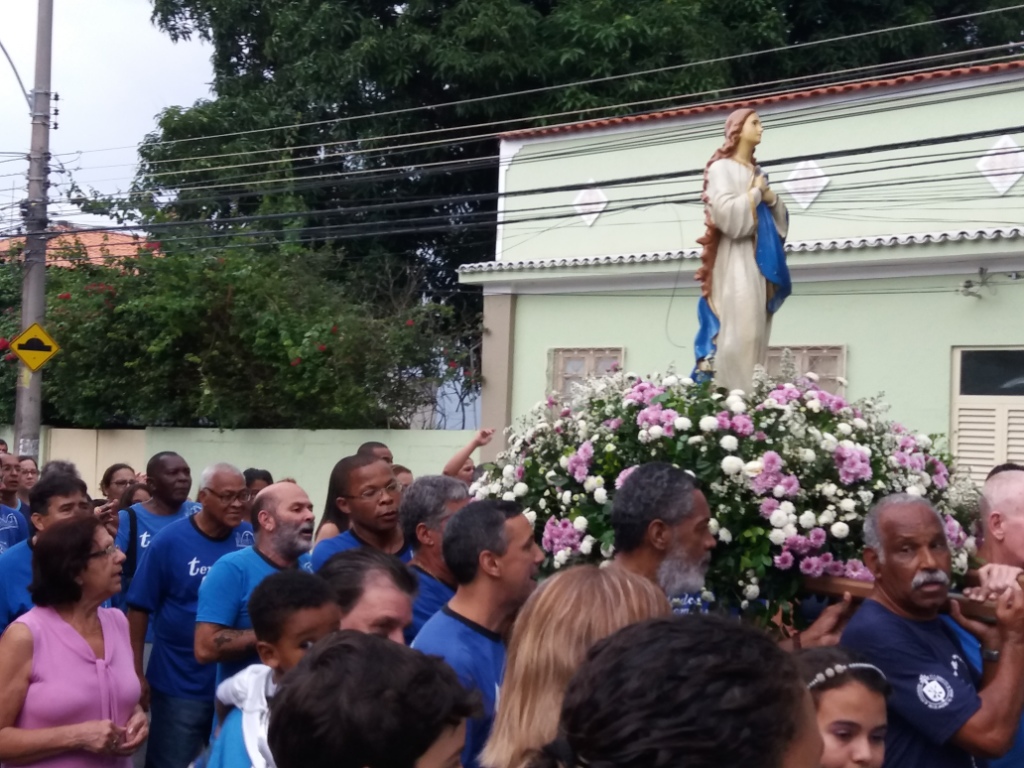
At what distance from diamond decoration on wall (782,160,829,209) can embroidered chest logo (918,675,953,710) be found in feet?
42.1

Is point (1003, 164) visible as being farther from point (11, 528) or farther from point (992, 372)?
point (11, 528)

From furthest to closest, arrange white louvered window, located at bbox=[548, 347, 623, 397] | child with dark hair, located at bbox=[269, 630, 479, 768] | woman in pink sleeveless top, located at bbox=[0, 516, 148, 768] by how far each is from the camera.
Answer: white louvered window, located at bbox=[548, 347, 623, 397] < woman in pink sleeveless top, located at bbox=[0, 516, 148, 768] < child with dark hair, located at bbox=[269, 630, 479, 768]

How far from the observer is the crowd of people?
1.75 metres

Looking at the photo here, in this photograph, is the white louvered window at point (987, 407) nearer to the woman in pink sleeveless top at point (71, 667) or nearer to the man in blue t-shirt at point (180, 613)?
the man in blue t-shirt at point (180, 613)

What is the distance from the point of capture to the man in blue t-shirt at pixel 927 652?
341cm

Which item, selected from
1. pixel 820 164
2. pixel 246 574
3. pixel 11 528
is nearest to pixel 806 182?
pixel 820 164

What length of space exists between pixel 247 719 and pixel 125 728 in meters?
1.17

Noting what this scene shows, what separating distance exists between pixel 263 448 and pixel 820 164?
28.6 feet

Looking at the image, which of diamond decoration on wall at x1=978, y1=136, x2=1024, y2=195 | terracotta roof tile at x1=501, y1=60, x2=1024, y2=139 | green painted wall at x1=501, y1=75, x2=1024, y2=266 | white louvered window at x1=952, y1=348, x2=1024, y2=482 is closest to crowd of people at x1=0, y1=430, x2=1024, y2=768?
green painted wall at x1=501, y1=75, x2=1024, y2=266

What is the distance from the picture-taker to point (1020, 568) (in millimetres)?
3973

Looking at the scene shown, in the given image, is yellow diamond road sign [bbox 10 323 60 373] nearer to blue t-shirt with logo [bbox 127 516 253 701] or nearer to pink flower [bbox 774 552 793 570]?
blue t-shirt with logo [bbox 127 516 253 701]

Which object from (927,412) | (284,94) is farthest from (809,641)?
(284,94)

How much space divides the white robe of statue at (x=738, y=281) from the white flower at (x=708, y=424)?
1230mm

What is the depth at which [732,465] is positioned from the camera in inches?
178
